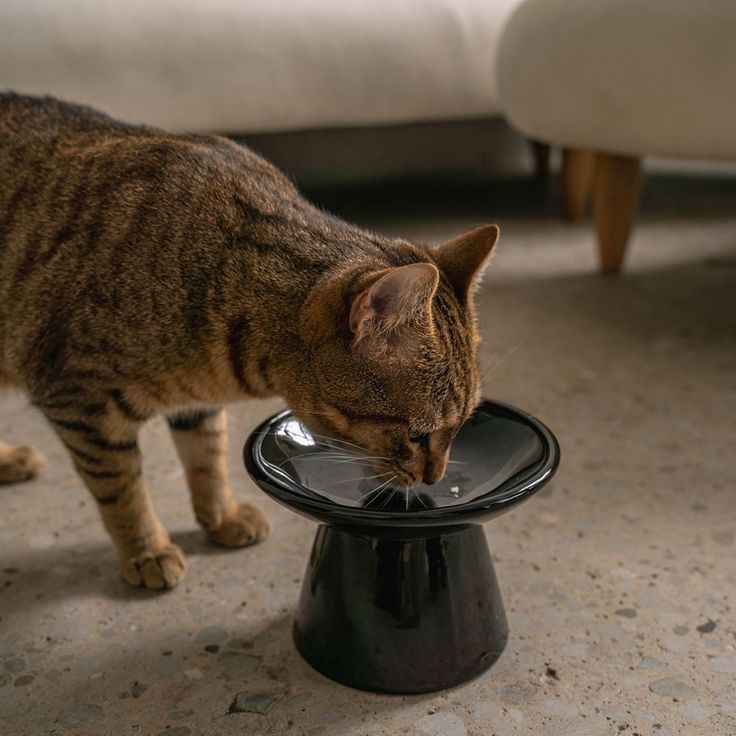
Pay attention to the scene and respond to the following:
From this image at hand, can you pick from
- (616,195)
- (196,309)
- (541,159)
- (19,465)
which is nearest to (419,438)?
(196,309)

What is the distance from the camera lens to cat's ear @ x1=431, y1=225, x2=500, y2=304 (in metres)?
1.25

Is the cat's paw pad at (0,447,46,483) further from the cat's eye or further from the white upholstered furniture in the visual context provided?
the white upholstered furniture

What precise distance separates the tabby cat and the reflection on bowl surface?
0.05 meters

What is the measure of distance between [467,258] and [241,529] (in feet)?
1.94

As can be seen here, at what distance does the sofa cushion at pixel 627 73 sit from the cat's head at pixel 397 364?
120cm

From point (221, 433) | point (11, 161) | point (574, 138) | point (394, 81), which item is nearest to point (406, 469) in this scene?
point (221, 433)

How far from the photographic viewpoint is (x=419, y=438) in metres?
1.19

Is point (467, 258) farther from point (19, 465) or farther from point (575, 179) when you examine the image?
point (575, 179)

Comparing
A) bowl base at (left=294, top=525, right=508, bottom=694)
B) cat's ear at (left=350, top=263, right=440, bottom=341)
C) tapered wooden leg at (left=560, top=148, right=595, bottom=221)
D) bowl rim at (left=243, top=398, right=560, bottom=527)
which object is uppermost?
cat's ear at (left=350, top=263, right=440, bottom=341)

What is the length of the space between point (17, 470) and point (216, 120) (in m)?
1.27

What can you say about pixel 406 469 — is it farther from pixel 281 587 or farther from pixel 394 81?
pixel 394 81

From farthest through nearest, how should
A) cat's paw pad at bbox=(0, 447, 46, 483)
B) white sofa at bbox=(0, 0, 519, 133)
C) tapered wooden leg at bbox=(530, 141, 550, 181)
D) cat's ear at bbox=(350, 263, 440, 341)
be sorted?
tapered wooden leg at bbox=(530, 141, 550, 181) → white sofa at bbox=(0, 0, 519, 133) → cat's paw pad at bbox=(0, 447, 46, 483) → cat's ear at bbox=(350, 263, 440, 341)

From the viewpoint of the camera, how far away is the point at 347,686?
4.06ft

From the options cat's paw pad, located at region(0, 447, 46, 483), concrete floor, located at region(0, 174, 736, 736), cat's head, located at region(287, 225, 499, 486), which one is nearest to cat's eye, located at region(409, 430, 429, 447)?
cat's head, located at region(287, 225, 499, 486)
